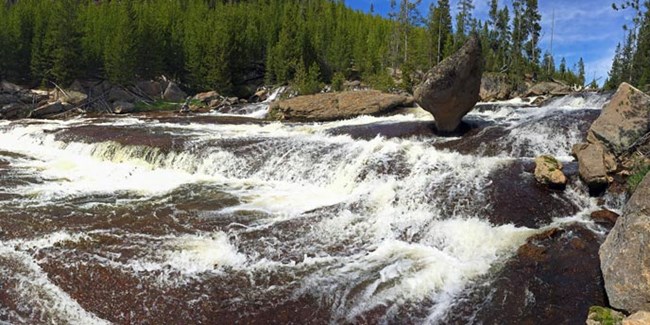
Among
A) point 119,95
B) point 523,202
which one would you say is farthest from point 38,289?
point 119,95

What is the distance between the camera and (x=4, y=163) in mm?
21609

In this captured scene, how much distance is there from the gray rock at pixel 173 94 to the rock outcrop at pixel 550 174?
46.0 m

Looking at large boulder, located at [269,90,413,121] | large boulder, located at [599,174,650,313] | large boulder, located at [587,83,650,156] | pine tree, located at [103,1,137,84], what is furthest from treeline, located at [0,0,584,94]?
large boulder, located at [599,174,650,313]

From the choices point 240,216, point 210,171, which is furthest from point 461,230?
point 210,171

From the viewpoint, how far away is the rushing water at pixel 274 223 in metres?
8.81

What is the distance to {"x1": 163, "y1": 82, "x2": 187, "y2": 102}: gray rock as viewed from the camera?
176 feet

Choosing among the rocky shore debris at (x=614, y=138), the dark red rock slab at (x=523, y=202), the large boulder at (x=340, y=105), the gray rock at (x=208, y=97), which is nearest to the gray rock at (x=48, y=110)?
the gray rock at (x=208, y=97)

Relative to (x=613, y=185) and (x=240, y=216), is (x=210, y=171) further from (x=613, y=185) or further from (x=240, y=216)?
(x=613, y=185)

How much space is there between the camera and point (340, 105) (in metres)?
32.0

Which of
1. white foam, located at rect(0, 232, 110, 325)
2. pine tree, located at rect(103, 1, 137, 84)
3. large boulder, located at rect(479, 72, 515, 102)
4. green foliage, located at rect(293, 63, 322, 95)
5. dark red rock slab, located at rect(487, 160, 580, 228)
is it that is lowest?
white foam, located at rect(0, 232, 110, 325)

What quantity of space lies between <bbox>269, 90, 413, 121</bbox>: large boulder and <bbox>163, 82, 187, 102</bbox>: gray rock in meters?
24.4

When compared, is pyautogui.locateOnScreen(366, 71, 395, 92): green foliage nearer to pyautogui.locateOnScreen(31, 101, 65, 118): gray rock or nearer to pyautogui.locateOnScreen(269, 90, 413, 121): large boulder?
pyautogui.locateOnScreen(269, 90, 413, 121): large boulder

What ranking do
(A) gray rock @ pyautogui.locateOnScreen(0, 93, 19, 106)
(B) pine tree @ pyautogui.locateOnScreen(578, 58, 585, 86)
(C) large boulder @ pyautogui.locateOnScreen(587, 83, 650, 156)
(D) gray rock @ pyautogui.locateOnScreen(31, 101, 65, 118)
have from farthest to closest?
(B) pine tree @ pyautogui.locateOnScreen(578, 58, 585, 86) < (A) gray rock @ pyautogui.locateOnScreen(0, 93, 19, 106) < (D) gray rock @ pyautogui.locateOnScreen(31, 101, 65, 118) < (C) large boulder @ pyautogui.locateOnScreen(587, 83, 650, 156)

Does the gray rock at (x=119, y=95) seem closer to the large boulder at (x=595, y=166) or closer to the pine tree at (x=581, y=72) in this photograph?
the large boulder at (x=595, y=166)
